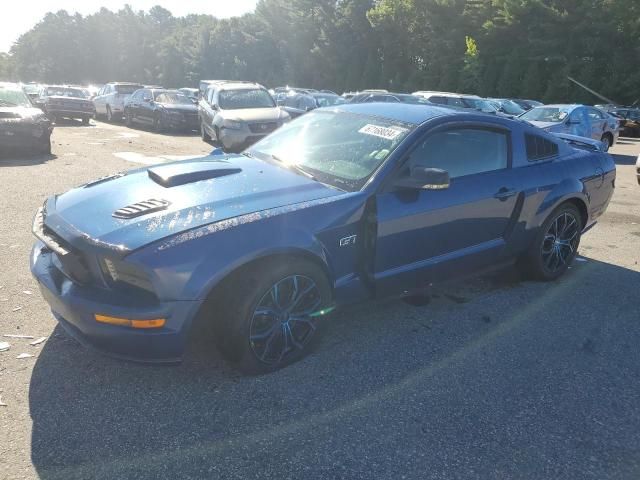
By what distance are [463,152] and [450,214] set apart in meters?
0.55

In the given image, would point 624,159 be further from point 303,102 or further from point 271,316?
point 271,316

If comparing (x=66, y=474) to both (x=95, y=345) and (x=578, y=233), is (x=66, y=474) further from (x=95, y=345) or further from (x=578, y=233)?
(x=578, y=233)

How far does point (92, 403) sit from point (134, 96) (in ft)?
60.2

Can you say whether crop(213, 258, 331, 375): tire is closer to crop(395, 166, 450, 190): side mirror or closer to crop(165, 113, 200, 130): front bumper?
crop(395, 166, 450, 190): side mirror

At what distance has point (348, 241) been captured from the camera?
10.8 ft

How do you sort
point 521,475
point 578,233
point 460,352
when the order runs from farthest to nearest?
point 578,233 < point 460,352 < point 521,475

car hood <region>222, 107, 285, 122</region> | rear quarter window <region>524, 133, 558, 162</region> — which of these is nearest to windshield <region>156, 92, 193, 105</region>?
car hood <region>222, 107, 285, 122</region>

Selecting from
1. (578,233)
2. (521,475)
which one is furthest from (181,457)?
(578,233)

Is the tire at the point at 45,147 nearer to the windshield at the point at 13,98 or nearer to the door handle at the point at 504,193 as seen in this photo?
the windshield at the point at 13,98

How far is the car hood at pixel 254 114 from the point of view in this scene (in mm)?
12688

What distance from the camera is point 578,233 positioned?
4.94 metres

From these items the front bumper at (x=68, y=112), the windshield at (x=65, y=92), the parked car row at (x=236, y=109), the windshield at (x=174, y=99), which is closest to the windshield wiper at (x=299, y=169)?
the parked car row at (x=236, y=109)

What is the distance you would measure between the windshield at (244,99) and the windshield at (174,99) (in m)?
4.56

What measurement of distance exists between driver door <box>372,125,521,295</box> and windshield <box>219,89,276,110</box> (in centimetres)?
1045
